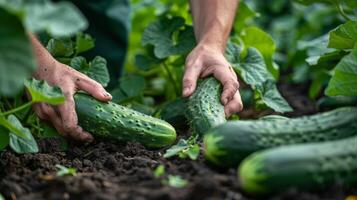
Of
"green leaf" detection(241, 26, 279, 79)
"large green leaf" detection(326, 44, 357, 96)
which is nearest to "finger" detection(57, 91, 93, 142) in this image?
"large green leaf" detection(326, 44, 357, 96)

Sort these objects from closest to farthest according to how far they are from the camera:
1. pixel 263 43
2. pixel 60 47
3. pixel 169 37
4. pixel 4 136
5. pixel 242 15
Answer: pixel 4 136 < pixel 60 47 < pixel 169 37 < pixel 263 43 < pixel 242 15

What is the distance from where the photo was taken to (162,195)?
6.95 ft

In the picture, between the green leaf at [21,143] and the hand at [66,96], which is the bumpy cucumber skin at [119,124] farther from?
the green leaf at [21,143]

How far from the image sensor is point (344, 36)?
311 centimetres

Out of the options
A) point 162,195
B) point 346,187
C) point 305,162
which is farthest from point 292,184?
point 162,195

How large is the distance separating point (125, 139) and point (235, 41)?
159 cm

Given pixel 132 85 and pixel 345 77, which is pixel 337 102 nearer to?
pixel 132 85

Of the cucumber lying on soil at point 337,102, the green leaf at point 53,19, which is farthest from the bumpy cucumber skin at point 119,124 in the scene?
the cucumber lying on soil at point 337,102

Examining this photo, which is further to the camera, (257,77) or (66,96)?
(257,77)

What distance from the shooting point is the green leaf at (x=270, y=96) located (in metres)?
3.77

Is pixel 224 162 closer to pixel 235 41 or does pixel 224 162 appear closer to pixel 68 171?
pixel 68 171

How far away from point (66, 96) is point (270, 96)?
1.42 meters

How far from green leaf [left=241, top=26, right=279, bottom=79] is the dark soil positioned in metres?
1.62

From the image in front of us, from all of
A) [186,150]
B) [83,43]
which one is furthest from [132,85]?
[186,150]
